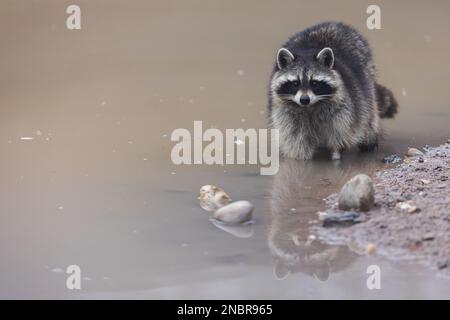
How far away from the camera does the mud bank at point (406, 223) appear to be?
435 cm

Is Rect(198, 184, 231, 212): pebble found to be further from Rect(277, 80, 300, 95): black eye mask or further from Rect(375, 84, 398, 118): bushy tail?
Rect(375, 84, 398, 118): bushy tail

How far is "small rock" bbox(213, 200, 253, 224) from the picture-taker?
16.2 ft

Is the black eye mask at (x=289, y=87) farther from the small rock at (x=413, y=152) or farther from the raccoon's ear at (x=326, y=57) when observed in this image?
the small rock at (x=413, y=152)

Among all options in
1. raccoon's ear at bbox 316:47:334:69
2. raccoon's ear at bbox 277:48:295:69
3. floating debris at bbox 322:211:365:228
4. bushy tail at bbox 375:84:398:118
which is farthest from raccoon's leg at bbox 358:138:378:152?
floating debris at bbox 322:211:365:228

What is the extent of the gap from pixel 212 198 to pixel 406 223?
1197mm

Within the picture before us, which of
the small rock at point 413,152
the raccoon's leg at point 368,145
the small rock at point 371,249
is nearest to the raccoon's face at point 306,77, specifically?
the raccoon's leg at point 368,145

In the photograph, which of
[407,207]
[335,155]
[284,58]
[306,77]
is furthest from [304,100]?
[407,207]

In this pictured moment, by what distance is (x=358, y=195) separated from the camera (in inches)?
191

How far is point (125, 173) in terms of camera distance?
19.5 ft

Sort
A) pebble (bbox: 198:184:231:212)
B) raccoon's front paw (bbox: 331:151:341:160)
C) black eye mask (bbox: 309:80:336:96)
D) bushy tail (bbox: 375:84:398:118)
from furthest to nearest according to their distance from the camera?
bushy tail (bbox: 375:84:398:118) < raccoon's front paw (bbox: 331:151:341:160) < black eye mask (bbox: 309:80:336:96) < pebble (bbox: 198:184:231:212)

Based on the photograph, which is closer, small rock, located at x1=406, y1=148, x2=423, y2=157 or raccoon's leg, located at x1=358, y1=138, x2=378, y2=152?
small rock, located at x1=406, y1=148, x2=423, y2=157

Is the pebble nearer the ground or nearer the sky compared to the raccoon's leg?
nearer the ground

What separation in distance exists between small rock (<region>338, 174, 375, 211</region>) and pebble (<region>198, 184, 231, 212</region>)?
706 mm

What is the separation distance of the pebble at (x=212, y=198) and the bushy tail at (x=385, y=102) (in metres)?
2.27
